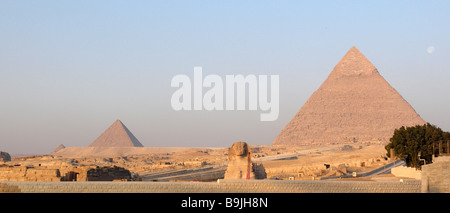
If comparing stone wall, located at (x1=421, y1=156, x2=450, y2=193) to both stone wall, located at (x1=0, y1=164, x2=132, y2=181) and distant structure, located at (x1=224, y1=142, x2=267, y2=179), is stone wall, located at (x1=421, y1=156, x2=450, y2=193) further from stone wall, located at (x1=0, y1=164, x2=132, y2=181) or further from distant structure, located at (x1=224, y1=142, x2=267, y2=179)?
stone wall, located at (x1=0, y1=164, x2=132, y2=181)

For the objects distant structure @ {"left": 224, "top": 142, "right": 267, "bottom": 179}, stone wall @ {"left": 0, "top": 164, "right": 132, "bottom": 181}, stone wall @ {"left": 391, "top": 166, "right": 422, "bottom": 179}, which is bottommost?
stone wall @ {"left": 391, "top": 166, "right": 422, "bottom": 179}

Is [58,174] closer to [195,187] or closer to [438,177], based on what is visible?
[195,187]

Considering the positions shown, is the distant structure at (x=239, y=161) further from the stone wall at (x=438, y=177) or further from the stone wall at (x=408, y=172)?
A: the stone wall at (x=408, y=172)

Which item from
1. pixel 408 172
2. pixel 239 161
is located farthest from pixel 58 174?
pixel 408 172

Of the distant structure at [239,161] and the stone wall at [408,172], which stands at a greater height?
the distant structure at [239,161]

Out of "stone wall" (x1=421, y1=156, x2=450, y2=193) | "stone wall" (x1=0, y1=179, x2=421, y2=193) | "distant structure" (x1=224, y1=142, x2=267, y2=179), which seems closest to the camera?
"stone wall" (x1=0, y1=179, x2=421, y2=193)

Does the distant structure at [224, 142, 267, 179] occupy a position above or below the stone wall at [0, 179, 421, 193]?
above

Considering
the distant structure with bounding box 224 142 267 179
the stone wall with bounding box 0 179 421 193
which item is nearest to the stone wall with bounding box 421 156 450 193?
the stone wall with bounding box 0 179 421 193

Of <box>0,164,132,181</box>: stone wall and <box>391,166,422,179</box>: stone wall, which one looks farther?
<box>391,166,422,179</box>: stone wall

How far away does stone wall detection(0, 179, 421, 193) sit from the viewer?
86.3 feet

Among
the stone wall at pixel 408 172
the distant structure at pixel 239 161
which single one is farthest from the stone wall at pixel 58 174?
the stone wall at pixel 408 172

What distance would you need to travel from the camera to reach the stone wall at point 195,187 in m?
26.3
